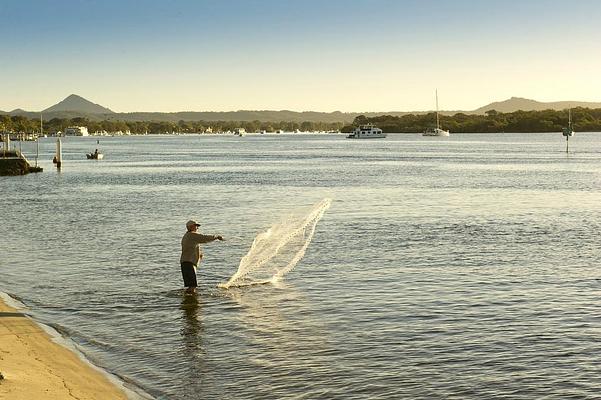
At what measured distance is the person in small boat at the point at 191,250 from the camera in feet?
81.3

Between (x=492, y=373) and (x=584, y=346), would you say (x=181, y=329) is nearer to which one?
(x=492, y=373)

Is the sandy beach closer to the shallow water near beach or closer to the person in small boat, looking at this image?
the shallow water near beach

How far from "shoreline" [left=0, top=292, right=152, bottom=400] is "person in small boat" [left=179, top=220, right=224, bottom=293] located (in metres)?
4.96

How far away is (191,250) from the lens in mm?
24828

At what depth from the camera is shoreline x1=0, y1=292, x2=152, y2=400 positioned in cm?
1458

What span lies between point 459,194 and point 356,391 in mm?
56134

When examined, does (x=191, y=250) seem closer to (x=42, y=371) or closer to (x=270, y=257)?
(x=270, y=257)

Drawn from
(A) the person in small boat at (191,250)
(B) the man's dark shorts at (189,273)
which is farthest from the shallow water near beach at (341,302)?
(A) the person in small boat at (191,250)

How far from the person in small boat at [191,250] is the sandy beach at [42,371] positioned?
5320 mm

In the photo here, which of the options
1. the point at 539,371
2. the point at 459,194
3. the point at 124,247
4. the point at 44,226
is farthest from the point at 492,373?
the point at 459,194

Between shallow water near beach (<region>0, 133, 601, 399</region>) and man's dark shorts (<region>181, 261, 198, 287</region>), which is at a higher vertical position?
man's dark shorts (<region>181, 261, 198, 287</region>)

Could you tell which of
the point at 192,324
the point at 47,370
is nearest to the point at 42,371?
the point at 47,370

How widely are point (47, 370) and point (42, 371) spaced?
178mm

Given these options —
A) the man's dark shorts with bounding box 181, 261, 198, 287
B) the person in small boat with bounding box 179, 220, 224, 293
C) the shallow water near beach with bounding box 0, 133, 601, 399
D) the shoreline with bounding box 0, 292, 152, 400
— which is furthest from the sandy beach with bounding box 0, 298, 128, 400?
the man's dark shorts with bounding box 181, 261, 198, 287
